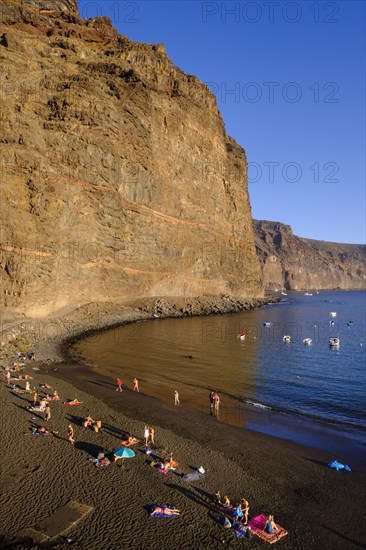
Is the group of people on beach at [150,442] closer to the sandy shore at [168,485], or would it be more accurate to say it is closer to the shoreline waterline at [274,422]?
the sandy shore at [168,485]

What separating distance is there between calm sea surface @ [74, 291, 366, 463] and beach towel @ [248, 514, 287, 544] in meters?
8.18

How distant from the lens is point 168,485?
1452 cm

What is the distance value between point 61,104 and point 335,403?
52.4 metres

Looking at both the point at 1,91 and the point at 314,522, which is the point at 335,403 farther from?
the point at 1,91

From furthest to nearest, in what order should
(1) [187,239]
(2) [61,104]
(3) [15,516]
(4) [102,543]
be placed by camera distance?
(1) [187,239] < (2) [61,104] < (3) [15,516] < (4) [102,543]

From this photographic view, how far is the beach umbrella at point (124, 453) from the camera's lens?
16328 millimetres

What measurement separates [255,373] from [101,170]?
4025 cm

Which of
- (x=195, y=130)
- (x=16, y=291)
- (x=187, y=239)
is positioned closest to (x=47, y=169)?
(x=16, y=291)

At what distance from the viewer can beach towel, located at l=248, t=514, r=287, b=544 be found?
467 inches

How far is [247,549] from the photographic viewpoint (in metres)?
11.4

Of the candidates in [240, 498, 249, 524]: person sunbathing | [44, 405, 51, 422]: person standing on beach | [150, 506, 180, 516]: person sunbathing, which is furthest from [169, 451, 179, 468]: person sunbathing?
[44, 405, 51, 422]: person standing on beach

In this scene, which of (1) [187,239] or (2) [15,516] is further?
(1) [187,239]

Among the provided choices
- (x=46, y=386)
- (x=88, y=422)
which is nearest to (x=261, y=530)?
(x=88, y=422)

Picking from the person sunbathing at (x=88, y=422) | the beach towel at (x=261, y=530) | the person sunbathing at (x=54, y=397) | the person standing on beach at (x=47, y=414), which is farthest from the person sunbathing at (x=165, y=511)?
the person sunbathing at (x=54, y=397)
